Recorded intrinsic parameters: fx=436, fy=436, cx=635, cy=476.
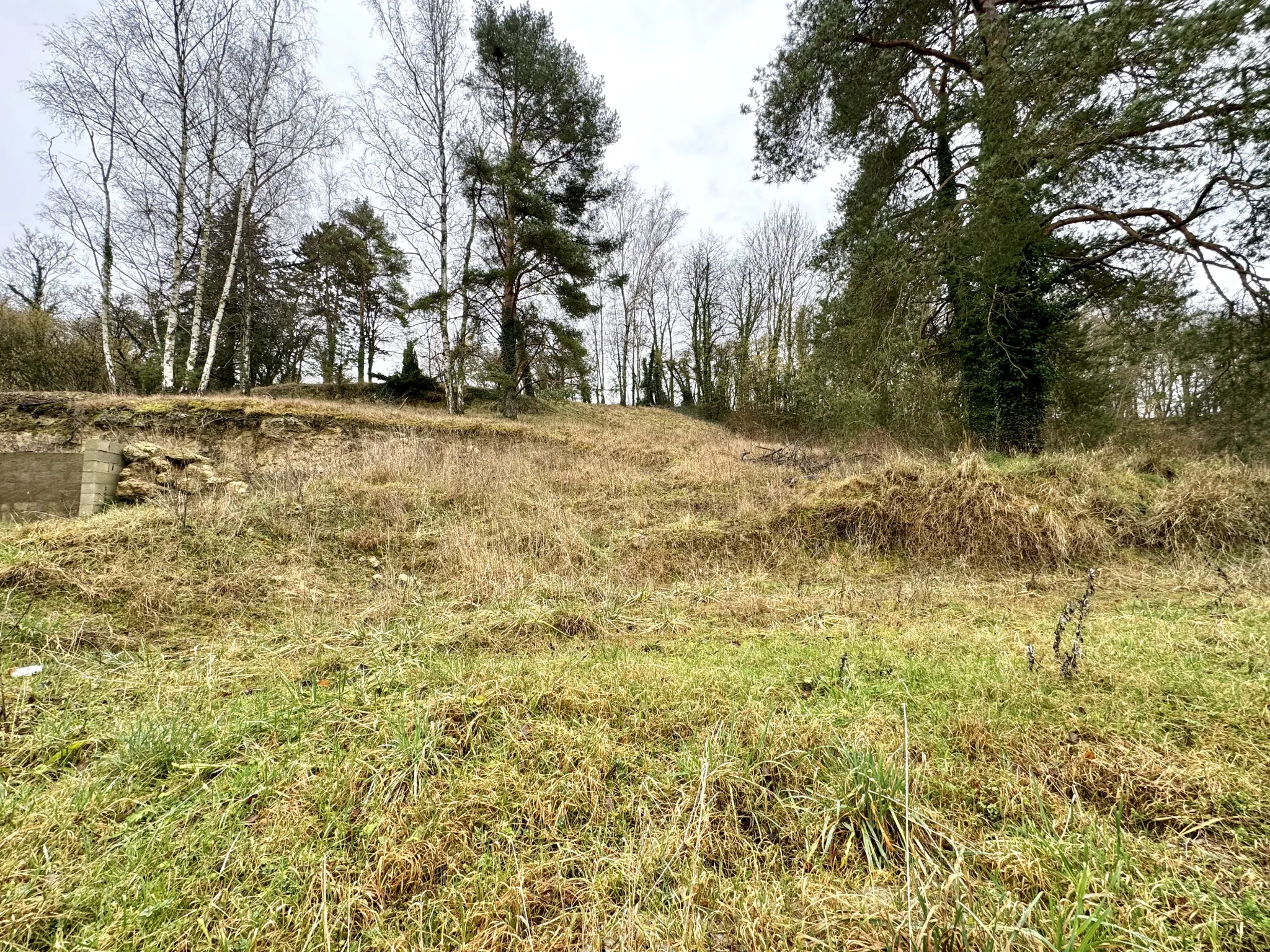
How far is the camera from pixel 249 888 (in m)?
1.27

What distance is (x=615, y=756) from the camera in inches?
69.7

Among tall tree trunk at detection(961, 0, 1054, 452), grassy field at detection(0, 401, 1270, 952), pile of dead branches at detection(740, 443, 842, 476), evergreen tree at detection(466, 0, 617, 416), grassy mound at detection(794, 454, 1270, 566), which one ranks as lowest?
grassy field at detection(0, 401, 1270, 952)

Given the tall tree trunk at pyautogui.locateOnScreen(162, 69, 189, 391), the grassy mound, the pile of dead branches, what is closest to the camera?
the grassy mound

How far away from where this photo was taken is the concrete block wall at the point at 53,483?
5008mm

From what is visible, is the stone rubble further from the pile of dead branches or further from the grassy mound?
the pile of dead branches

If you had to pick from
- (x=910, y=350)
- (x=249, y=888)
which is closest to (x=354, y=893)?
(x=249, y=888)

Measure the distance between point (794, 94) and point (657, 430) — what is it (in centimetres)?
1025

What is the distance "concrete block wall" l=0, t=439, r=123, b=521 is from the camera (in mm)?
5008

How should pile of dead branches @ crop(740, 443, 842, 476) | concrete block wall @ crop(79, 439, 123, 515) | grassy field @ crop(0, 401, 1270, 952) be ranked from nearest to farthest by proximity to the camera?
grassy field @ crop(0, 401, 1270, 952) → concrete block wall @ crop(79, 439, 123, 515) → pile of dead branches @ crop(740, 443, 842, 476)

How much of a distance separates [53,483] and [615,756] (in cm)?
760

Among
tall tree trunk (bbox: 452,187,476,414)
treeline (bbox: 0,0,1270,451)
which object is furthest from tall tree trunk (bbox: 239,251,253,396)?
tall tree trunk (bbox: 452,187,476,414)

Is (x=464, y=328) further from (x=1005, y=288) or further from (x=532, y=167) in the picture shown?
(x=1005, y=288)

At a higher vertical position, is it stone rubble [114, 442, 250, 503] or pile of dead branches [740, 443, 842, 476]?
pile of dead branches [740, 443, 842, 476]

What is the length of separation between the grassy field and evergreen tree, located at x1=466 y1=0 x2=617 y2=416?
426 inches
